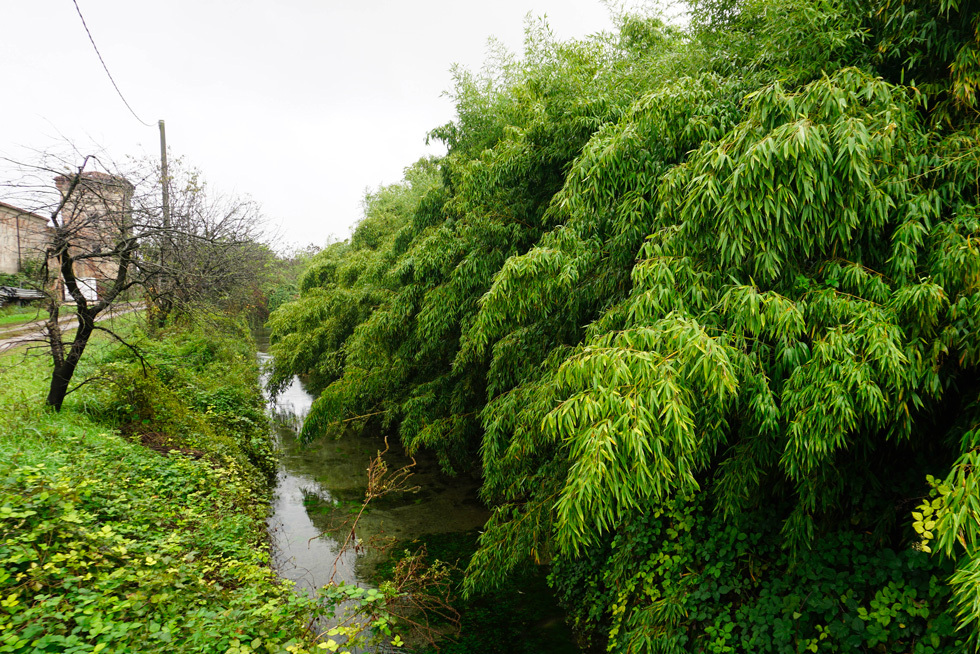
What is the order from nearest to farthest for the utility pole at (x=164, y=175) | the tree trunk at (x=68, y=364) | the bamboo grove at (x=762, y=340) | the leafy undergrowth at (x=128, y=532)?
the bamboo grove at (x=762, y=340)
the leafy undergrowth at (x=128, y=532)
the tree trunk at (x=68, y=364)
the utility pole at (x=164, y=175)

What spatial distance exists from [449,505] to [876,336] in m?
7.82

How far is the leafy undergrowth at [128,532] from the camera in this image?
3.16 meters

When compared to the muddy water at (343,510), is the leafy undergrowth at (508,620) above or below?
below

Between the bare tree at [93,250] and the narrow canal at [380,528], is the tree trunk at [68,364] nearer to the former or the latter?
the bare tree at [93,250]

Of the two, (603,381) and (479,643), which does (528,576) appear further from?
(603,381)

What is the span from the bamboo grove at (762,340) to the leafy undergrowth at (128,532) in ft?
7.75

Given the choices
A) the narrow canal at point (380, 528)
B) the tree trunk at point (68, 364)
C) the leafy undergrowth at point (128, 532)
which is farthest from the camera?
the tree trunk at point (68, 364)

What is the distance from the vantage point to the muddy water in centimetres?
712

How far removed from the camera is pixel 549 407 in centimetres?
452

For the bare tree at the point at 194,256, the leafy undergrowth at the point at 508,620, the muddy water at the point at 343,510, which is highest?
the bare tree at the point at 194,256

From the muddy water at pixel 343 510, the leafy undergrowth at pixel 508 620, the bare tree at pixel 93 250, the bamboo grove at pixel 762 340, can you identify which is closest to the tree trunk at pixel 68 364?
the bare tree at pixel 93 250

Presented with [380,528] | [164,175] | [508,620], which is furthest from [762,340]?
[164,175]

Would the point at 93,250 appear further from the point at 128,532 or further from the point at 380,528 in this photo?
the point at 380,528

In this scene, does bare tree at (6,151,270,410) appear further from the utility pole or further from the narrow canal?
the narrow canal
